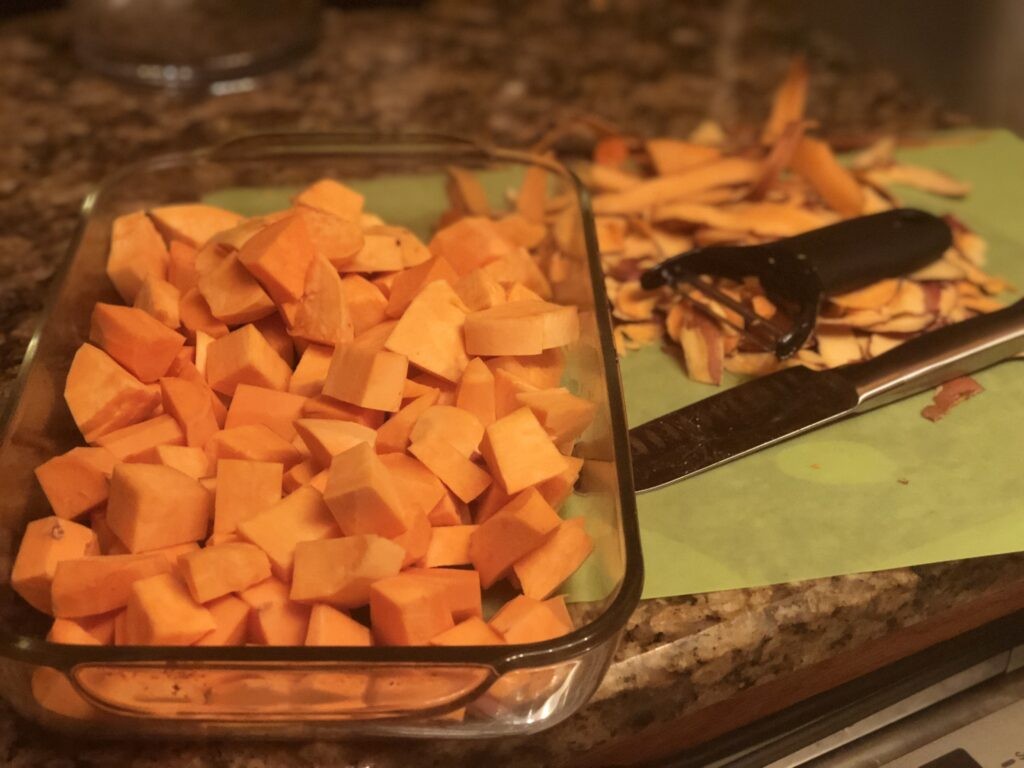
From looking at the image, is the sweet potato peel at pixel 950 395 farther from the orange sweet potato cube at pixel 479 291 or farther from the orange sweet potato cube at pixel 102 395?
the orange sweet potato cube at pixel 102 395

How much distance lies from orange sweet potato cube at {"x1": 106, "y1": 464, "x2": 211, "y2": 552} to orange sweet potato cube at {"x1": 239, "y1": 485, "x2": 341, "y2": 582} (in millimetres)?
43

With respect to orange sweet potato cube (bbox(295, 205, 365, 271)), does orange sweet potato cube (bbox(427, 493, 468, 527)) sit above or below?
below

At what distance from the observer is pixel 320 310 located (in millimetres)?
745

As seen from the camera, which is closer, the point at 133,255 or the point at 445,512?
the point at 445,512

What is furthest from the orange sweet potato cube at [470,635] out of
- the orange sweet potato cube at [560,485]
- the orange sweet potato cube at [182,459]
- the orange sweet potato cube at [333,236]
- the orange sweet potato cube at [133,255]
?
the orange sweet potato cube at [133,255]

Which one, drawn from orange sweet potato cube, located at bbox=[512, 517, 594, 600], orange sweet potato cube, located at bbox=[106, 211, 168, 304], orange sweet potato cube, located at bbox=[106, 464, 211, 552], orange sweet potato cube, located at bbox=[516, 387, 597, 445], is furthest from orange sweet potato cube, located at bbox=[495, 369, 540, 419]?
orange sweet potato cube, located at bbox=[106, 211, 168, 304]

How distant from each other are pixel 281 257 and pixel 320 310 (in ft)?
0.16

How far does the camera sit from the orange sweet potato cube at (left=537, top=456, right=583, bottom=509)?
665 mm

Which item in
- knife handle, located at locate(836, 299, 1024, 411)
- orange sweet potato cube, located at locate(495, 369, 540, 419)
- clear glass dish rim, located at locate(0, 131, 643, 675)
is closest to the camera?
clear glass dish rim, located at locate(0, 131, 643, 675)

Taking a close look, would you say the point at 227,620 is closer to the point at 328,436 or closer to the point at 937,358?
the point at 328,436

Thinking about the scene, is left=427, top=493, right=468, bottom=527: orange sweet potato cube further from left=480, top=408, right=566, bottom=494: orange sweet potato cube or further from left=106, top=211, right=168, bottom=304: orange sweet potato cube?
left=106, top=211, right=168, bottom=304: orange sweet potato cube

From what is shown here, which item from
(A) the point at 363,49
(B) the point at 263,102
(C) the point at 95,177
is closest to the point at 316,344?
(C) the point at 95,177

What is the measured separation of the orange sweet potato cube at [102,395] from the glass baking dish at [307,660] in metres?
0.03

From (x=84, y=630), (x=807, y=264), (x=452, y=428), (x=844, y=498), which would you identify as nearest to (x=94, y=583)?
(x=84, y=630)
